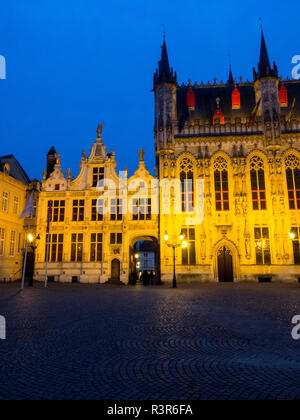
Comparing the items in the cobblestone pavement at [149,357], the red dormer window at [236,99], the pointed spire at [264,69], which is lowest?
the cobblestone pavement at [149,357]

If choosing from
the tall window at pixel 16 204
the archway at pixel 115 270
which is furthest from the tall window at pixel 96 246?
the tall window at pixel 16 204

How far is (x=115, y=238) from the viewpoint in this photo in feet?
104

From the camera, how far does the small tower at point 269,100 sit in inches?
1227

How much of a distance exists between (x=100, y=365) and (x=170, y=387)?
1438 mm

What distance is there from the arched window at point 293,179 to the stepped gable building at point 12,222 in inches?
1123

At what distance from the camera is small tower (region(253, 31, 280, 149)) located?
3117 centimetres

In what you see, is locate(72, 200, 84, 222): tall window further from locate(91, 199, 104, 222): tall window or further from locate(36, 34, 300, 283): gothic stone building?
locate(91, 199, 104, 222): tall window

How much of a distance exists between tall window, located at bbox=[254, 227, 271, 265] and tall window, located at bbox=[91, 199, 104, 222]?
16.3 m

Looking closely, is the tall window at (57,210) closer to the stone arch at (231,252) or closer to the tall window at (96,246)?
the tall window at (96,246)

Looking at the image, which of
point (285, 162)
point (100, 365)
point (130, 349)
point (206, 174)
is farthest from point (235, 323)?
point (285, 162)

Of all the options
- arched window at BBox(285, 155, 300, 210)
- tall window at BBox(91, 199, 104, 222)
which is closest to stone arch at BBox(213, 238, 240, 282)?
arched window at BBox(285, 155, 300, 210)

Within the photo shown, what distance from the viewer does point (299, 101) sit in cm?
3519

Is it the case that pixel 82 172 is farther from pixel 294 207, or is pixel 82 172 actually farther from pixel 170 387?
pixel 170 387

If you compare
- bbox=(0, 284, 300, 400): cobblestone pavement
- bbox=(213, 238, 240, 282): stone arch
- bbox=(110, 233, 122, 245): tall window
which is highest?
bbox=(110, 233, 122, 245): tall window
